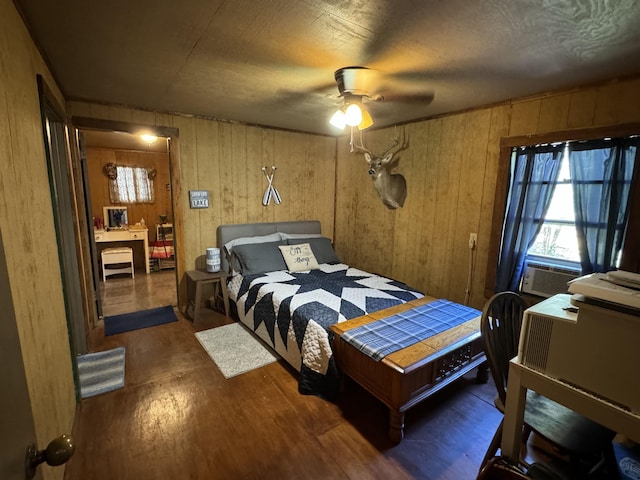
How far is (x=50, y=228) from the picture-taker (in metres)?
1.70

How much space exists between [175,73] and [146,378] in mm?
2336

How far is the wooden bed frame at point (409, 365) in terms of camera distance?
1807 mm

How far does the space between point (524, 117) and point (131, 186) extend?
617cm

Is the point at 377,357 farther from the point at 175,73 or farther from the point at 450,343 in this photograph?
the point at 175,73

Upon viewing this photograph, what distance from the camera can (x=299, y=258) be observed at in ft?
12.0

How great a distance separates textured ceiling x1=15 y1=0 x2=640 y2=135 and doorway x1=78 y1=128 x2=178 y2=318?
99.5 inches

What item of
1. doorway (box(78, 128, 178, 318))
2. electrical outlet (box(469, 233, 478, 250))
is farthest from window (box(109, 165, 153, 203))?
electrical outlet (box(469, 233, 478, 250))

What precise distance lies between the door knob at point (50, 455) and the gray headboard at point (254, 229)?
304 centimetres

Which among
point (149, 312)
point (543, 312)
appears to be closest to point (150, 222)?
point (149, 312)

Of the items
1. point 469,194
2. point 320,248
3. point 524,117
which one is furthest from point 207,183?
point 524,117

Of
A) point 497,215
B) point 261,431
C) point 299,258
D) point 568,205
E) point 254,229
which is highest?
point 568,205

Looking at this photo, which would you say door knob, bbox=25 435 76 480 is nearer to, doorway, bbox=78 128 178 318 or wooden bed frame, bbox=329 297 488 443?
wooden bed frame, bbox=329 297 488 443

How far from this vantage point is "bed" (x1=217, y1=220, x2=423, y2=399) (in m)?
2.26

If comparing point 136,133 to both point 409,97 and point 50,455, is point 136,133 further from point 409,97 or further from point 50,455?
point 50,455
